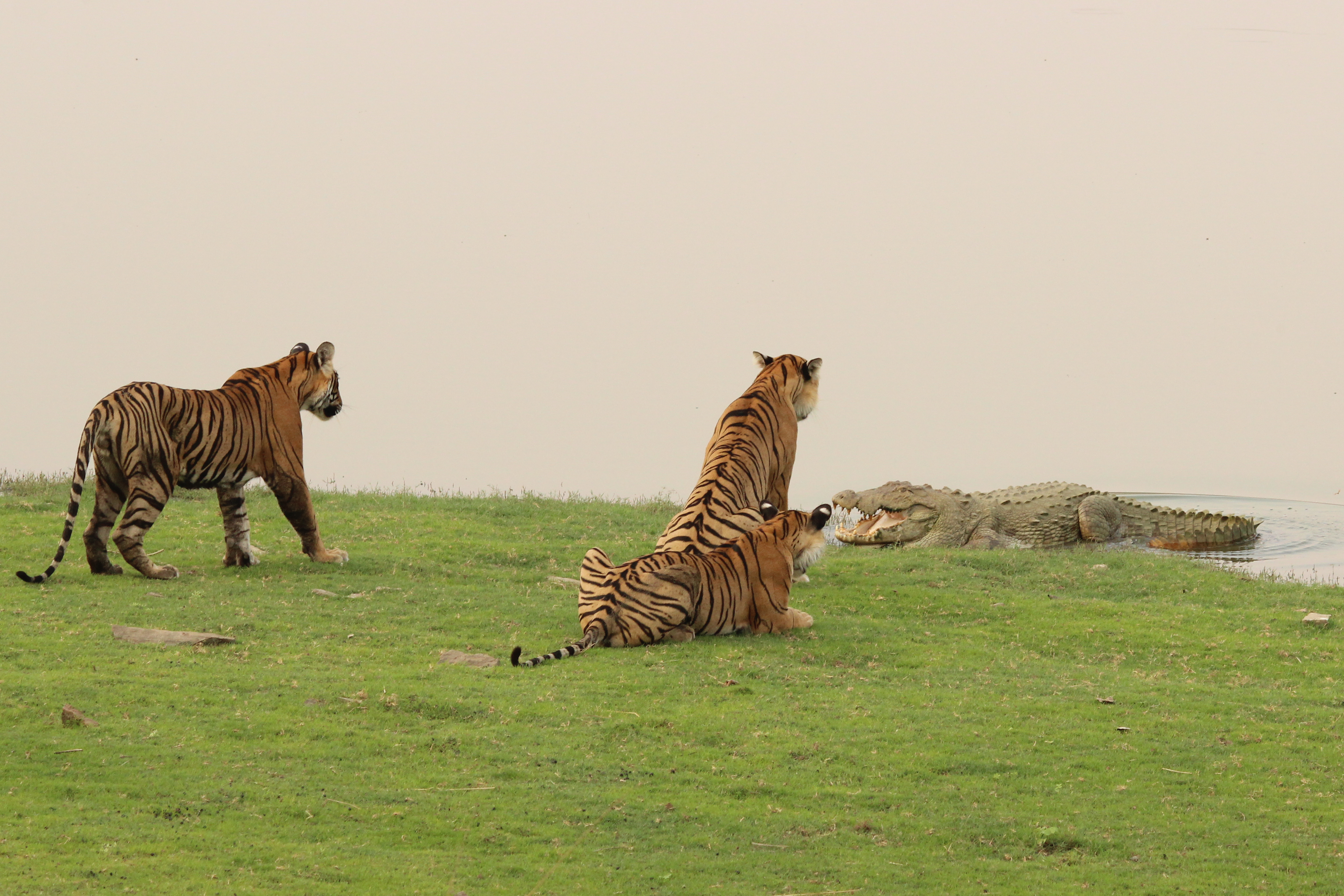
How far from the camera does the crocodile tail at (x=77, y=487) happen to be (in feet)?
36.6

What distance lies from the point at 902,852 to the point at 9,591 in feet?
25.9

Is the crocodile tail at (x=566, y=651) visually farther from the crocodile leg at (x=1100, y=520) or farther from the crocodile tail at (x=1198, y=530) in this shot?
the crocodile tail at (x=1198, y=530)

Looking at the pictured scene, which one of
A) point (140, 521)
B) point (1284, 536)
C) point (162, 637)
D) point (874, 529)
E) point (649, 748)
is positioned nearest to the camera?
point (649, 748)

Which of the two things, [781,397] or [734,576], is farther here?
[781,397]

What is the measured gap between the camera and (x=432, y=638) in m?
10.2

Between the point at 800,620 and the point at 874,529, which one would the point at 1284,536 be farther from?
the point at 800,620

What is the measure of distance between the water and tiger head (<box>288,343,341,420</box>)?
1024 centimetres

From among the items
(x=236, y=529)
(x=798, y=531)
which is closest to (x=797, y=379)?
(x=798, y=531)

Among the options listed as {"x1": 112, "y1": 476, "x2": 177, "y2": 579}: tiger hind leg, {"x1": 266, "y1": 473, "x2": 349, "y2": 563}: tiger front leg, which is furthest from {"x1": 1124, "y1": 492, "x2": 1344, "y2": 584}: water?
{"x1": 112, "y1": 476, "x2": 177, "y2": 579}: tiger hind leg

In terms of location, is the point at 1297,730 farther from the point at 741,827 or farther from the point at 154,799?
the point at 154,799

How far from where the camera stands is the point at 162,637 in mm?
9617

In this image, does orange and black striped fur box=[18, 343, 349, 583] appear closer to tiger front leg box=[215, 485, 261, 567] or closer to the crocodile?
tiger front leg box=[215, 485, 261, 567]

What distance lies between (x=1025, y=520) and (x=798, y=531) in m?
8.61

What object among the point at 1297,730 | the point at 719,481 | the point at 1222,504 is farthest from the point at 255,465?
the point at 1222,504
